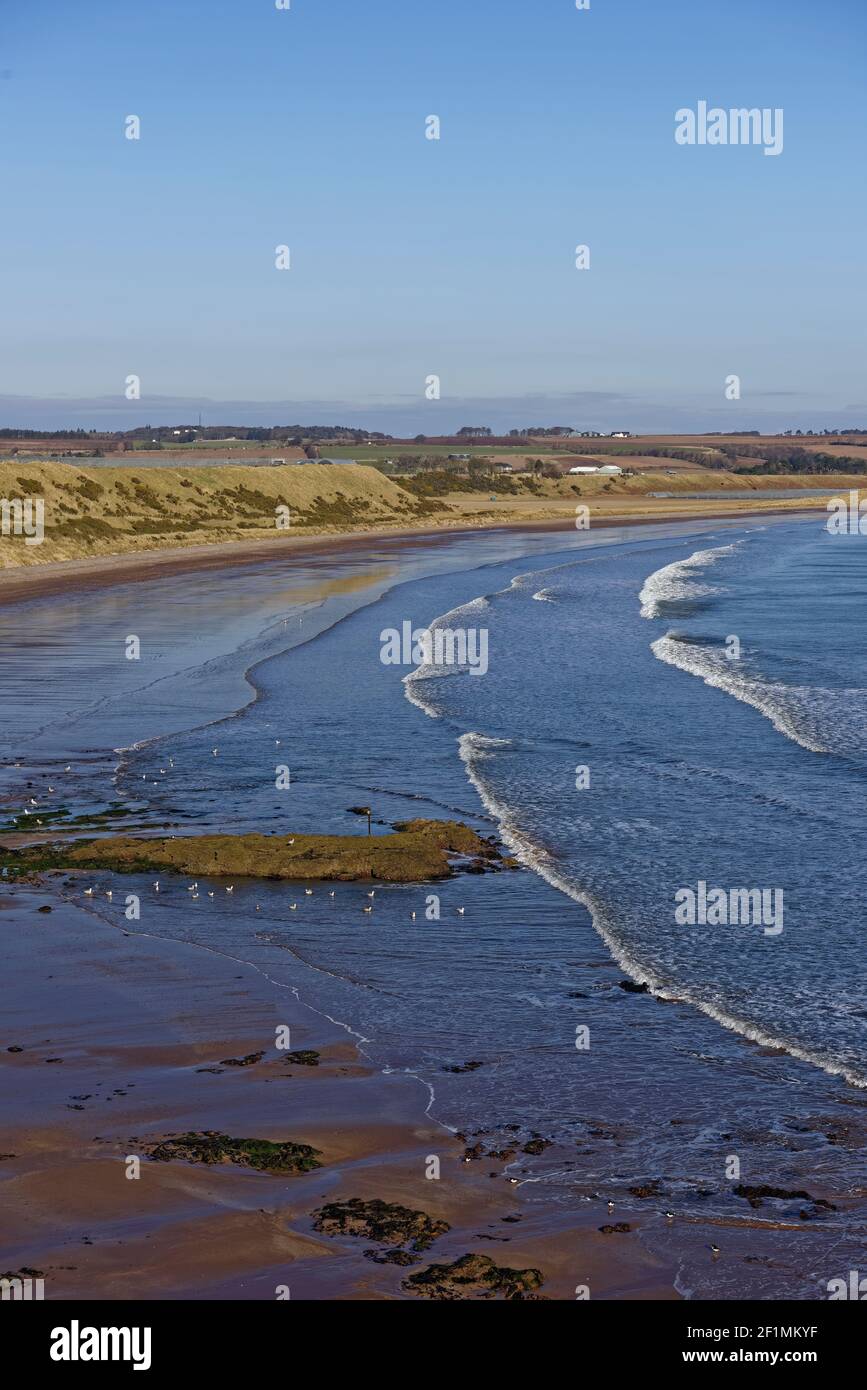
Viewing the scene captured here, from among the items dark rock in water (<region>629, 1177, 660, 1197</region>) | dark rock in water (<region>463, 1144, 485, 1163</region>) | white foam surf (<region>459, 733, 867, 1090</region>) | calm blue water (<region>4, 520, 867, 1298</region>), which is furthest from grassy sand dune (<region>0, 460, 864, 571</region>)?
dark rock in water (<region>629, 1177, 660, 1197</region>)

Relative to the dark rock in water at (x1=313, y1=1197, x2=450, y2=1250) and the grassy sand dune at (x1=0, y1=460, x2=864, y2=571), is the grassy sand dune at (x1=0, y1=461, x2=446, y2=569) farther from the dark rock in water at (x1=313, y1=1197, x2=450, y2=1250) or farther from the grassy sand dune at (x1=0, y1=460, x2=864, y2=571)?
the dark rock in water at (x1=313, y1=1197, x2=450, y2=1250)

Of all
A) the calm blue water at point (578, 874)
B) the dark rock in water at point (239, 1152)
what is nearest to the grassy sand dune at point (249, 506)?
the calm blue water at point (578, 874)

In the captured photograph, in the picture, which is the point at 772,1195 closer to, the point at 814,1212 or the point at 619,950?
the point at 814,1212

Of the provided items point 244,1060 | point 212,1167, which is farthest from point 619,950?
point 212,1167

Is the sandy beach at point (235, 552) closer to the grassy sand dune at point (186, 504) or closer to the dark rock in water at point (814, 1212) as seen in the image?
the grassy sand dune at point (186, 504)

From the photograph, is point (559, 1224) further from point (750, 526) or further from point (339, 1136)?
point (750, 526)

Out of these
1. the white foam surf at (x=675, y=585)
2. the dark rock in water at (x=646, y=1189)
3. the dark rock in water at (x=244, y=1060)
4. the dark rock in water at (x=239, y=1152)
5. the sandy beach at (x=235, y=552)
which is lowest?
the dark rock in water at (x=646, y=1189)

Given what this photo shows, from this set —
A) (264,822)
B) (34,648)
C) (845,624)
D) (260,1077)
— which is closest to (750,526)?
(845,624)
